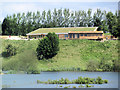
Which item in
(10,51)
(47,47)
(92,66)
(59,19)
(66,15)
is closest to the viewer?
(92,66)

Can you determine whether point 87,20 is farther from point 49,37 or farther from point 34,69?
point 34,69

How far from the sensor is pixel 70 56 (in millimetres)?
35125

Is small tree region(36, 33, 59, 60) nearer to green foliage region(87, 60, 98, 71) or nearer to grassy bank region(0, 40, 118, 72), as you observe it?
grassy bank region(0, 40, 118, 72)

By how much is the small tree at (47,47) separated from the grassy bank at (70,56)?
2.12ft

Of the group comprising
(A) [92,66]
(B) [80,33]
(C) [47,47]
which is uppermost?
(B) [80,33]

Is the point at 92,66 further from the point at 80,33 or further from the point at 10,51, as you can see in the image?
the point at 80,33

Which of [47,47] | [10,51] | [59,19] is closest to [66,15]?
[59,19]

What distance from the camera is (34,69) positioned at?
25.9m

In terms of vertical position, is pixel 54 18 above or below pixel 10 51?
above

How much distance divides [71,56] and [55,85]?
1659 centimetres

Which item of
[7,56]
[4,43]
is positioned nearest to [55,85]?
[7,56]

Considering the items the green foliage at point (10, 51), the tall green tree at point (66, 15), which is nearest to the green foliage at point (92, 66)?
the green foliage at point (10, 51)

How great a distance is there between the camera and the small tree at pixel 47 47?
34156 millimetres

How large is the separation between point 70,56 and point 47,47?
3180 mm
